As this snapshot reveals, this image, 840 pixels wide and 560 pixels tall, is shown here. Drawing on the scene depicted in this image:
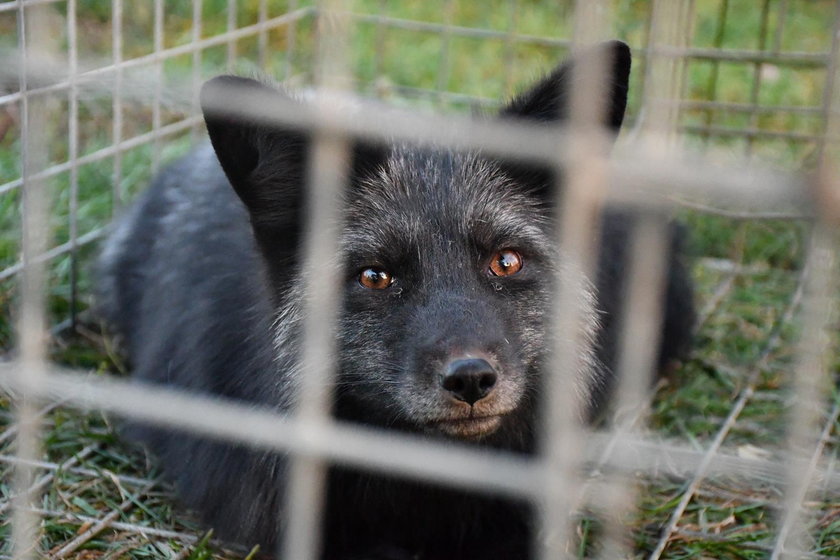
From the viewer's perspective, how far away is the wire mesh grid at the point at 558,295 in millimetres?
1463

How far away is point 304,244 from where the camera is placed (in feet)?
8.25

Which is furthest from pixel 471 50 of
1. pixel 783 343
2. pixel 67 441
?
pixel 67 441

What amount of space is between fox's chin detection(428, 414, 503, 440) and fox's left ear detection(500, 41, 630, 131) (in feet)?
2.27

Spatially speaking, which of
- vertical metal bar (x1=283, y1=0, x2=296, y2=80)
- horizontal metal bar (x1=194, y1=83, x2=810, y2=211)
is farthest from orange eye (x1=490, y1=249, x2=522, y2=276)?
vertical metal bar (x1=283, y1=0, x2=296, y2=80)

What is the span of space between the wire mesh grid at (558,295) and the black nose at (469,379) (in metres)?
0.18

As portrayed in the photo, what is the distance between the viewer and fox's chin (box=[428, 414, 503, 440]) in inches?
87.0

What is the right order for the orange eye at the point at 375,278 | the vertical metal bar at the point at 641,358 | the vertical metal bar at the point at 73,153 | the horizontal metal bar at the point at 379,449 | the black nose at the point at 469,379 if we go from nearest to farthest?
1. the horizontal metal bar at the point at 379,449
2. the black nose at the point at 469,379
3. the orange eye at the point at 375,278
4. the vertical metal bar at the point at 641,358
5. the vertical metal bar at the point at 73,153

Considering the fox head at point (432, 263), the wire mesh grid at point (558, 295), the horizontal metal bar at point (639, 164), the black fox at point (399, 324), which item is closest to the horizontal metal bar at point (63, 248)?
the wire mesh grid at point (558, 295)

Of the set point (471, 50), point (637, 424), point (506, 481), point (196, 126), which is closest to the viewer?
point (506, 481)

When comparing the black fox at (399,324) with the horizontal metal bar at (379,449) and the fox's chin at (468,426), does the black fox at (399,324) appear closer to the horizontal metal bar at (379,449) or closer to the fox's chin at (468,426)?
the fox's chin at (468,426)

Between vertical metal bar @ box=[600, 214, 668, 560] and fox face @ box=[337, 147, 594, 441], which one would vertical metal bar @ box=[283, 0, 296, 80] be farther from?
fox face @ box=[337, 147, 594, 441]

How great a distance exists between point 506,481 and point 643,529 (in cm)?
144

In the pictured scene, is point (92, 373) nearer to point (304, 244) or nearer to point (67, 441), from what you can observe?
point (67, 441)

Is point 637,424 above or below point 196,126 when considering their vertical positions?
Result: below
